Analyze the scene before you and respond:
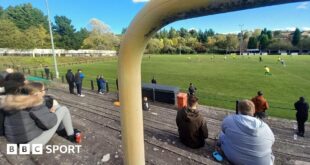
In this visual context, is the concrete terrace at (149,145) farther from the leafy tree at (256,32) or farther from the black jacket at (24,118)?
the leafy tree at (256,32)

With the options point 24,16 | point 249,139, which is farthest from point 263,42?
point 249,139

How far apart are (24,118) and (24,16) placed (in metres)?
90.5

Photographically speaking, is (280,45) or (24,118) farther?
(280,45)

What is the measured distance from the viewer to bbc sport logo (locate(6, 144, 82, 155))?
13.9ft

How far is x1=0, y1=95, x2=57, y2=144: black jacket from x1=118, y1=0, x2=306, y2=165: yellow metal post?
2.50 meters

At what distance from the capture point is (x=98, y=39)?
289ft

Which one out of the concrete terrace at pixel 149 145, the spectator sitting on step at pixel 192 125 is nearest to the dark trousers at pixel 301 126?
the concrete terrace at pixel 149 145

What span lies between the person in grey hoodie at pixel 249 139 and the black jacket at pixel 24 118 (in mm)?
3635

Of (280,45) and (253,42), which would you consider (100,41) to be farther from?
(280,45)

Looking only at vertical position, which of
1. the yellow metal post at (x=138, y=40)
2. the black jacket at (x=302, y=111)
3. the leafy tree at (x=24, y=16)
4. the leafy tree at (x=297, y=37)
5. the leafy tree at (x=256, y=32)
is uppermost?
the leafy tree at (x=24, y=16)

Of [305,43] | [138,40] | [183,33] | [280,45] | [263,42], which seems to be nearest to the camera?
[138,40]

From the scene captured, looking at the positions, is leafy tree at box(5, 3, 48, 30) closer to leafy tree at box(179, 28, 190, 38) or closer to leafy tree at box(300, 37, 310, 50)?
leafy tree at box(179, 28, 190, 38)

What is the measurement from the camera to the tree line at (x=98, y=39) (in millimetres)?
50034

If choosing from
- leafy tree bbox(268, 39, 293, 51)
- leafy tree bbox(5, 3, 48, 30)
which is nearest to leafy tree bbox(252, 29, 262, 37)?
leafy tree bbox(268, 39, 293, 51)
